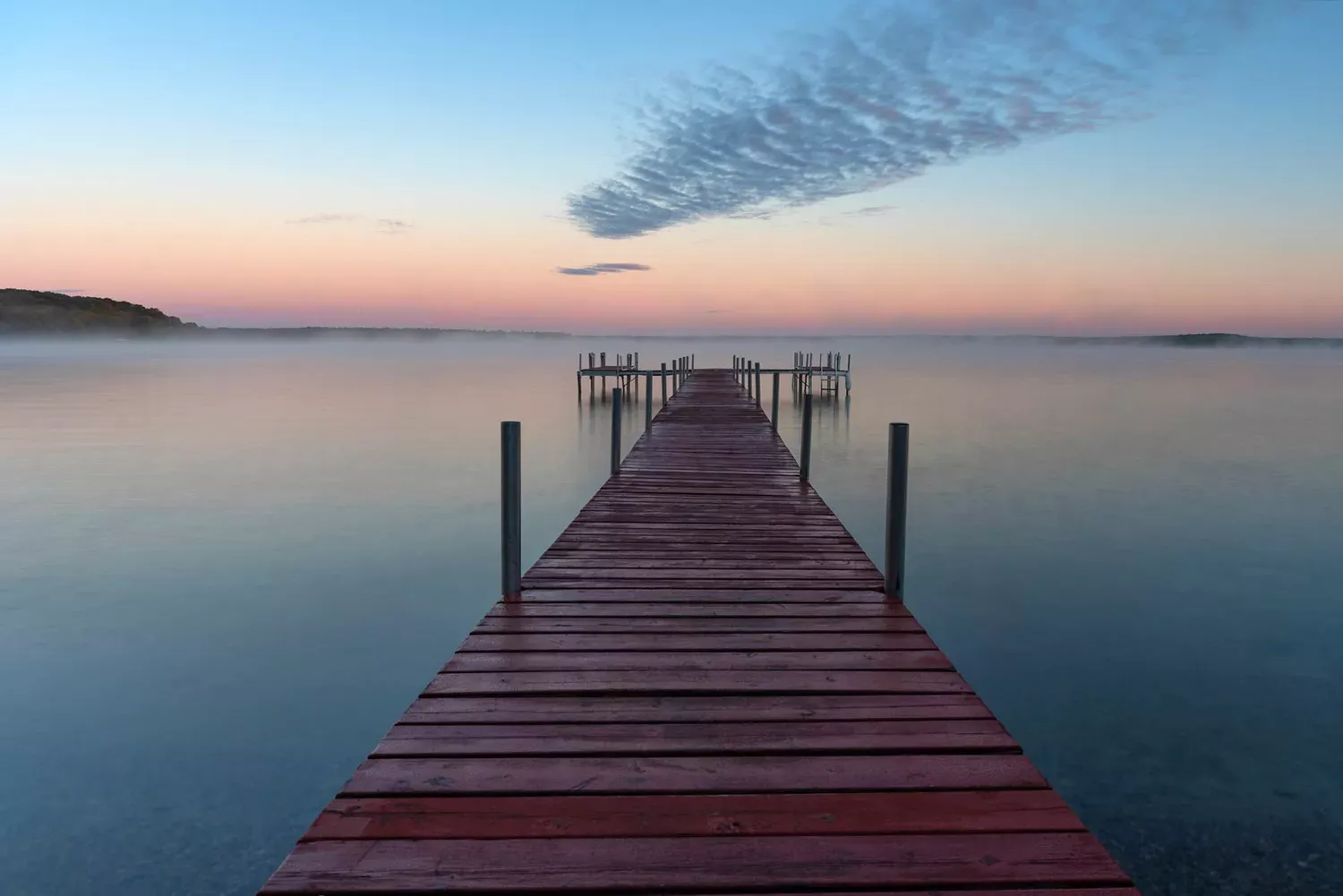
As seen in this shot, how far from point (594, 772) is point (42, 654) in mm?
7067

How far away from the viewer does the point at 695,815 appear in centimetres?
250

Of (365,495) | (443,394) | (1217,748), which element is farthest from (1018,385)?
(1217,748)

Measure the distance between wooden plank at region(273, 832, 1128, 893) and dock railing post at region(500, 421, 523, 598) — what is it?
2.38 m

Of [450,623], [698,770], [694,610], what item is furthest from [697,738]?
[450,623]

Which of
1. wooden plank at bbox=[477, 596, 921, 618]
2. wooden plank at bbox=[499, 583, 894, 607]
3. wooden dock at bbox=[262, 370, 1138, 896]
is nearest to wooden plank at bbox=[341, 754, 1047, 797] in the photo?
wooden dock at bbox=[262, 370, 1138, 896]

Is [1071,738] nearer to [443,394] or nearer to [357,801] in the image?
[357,801]

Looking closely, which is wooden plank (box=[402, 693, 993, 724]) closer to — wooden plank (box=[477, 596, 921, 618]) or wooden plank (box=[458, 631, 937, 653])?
wooden plank (box=[458, 631, 937, 653])

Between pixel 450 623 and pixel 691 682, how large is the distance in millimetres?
5371

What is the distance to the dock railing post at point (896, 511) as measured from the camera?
15.6 ft

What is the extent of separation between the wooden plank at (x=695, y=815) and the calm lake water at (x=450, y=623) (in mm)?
2377

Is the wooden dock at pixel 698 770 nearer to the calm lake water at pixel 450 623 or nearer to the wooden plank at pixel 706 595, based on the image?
the wooden plank at pixel 706 595

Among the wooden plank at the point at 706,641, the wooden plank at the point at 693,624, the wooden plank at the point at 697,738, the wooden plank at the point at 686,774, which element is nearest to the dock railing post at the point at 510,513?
the wooden plank at the point at 693,624

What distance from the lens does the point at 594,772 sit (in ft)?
8.95

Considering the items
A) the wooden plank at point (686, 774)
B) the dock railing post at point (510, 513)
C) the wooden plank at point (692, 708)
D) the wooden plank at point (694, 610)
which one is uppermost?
the dock railing post at point (510, 513)
